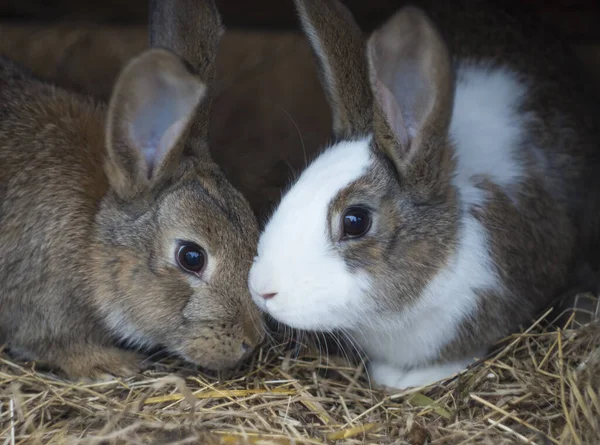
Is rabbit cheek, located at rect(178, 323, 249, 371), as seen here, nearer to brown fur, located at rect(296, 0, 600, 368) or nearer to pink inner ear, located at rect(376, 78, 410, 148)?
brown fur, located at rect(296, 0, 600, 368)

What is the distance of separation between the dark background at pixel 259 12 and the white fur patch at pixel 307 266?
2.02 m

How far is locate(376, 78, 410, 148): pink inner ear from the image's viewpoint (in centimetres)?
304

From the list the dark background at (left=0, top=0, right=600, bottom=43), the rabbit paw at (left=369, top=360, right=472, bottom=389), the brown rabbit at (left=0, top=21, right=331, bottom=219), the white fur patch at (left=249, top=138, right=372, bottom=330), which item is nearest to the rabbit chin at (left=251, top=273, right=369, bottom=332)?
the white fur patch at (left=249, top=138, right=372, bottom=330)

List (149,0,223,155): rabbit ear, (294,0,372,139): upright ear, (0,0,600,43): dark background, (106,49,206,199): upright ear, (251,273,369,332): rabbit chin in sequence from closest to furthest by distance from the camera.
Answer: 1. (251,273,369,332): rabbit chin
2. (106,49,206,199): upright ear
3. (294,0,372,139): upright ear
4. (149,0,223,155): rabbit ear
5. (0,0,600,43): dark background

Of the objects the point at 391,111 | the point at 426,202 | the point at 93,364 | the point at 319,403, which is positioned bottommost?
the point at 93,364

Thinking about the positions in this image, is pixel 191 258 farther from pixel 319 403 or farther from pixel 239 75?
pixel 239 75

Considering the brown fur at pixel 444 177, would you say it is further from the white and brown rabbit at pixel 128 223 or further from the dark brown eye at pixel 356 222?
the white and brown rabbit at pixel 128 223

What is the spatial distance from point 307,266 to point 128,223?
804 millimetres

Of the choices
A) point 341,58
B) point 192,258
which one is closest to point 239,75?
point 341,58

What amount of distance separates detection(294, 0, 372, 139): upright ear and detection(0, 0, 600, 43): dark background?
152 cm

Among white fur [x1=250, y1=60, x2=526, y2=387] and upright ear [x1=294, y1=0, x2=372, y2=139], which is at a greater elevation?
upright ear [x1=294, y1=0, x2=372, y2=139]

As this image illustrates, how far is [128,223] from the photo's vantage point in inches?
130

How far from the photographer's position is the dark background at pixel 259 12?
4719 mm

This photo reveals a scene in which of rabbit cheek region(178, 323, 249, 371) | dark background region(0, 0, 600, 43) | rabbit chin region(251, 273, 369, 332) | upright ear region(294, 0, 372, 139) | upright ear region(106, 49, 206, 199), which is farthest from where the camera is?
dark background region(0, 0, 600, 43)
